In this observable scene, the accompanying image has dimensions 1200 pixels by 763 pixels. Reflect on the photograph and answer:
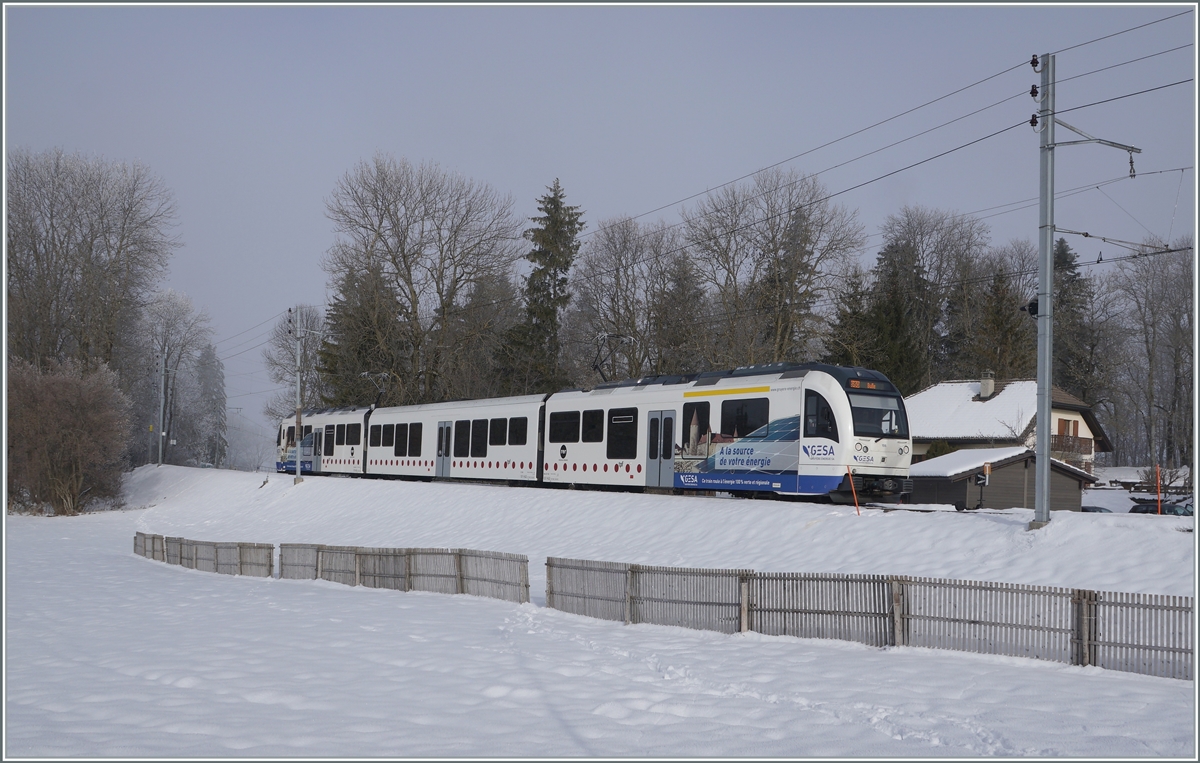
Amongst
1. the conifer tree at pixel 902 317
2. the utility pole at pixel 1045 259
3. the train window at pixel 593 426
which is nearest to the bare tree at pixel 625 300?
the conifer tree at pixel 902 317

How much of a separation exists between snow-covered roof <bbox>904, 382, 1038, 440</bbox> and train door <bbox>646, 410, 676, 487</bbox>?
23.2m

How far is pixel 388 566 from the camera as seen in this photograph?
775 inches

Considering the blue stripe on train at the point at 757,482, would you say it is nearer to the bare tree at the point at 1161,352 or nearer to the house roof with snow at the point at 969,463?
the house roof with snow at the point at 969,463

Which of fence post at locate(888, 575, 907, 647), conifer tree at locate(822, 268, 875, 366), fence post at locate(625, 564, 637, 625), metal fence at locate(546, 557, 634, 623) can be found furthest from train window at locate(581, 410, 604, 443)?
conifer tree at locate(822, 268, 875, 366)

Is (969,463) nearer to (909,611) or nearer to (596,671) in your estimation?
(909,611)

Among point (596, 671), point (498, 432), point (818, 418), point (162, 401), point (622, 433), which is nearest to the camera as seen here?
point (596, 671)

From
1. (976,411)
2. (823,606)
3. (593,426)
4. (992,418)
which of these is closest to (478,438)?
(593,426)

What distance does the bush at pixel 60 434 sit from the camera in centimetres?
4588

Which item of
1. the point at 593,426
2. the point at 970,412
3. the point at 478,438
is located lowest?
the point at 478,438

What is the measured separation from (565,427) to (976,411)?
83.8ft

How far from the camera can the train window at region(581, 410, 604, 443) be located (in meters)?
27.6

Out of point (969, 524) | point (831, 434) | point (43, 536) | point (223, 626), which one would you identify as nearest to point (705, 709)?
point (223, 626)

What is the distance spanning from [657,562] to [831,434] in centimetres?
466

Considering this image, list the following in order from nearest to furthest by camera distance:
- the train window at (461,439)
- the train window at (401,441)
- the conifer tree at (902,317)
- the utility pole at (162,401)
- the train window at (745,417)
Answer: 1. the train window at (745,417)
2. the train window at (461,439)
3. the train window at (401,441)
4. the conifer tree at (902,317)
5. the utility pole at (162,401)
